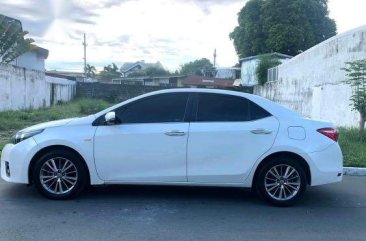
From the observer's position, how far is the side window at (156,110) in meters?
5.95

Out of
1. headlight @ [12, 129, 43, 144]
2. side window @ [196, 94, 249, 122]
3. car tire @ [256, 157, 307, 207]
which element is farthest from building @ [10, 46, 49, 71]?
car tire @ [256, 157, 307, 207]

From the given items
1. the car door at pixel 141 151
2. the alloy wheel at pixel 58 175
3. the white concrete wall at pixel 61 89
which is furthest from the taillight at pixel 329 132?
the white concrete wall at pixel 61 89

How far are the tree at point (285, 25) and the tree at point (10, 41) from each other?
25449mm

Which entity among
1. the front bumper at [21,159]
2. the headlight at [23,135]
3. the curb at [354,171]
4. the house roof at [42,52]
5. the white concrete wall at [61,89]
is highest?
the house roof at [42,52]

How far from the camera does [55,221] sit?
5.02 meters

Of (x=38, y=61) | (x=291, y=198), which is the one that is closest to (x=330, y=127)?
(x=291, y=198)

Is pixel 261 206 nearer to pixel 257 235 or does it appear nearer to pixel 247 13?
pixel 257 235

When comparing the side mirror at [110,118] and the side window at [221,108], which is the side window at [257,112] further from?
the side mirror at [110,118]

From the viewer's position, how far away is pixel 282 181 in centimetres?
588

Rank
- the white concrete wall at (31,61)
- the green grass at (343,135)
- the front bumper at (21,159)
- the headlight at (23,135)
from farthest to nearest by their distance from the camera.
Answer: the white concrete wall at (31,61), the green grass at (343,135), the headlight at (23,135), the front bumper at (21,159)

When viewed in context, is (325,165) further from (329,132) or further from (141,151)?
(141,151)

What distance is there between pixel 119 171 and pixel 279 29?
3866cm

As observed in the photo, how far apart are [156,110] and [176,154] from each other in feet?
2.27

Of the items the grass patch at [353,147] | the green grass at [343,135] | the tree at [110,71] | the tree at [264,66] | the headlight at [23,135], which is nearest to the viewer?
the headlight at [23,135]
